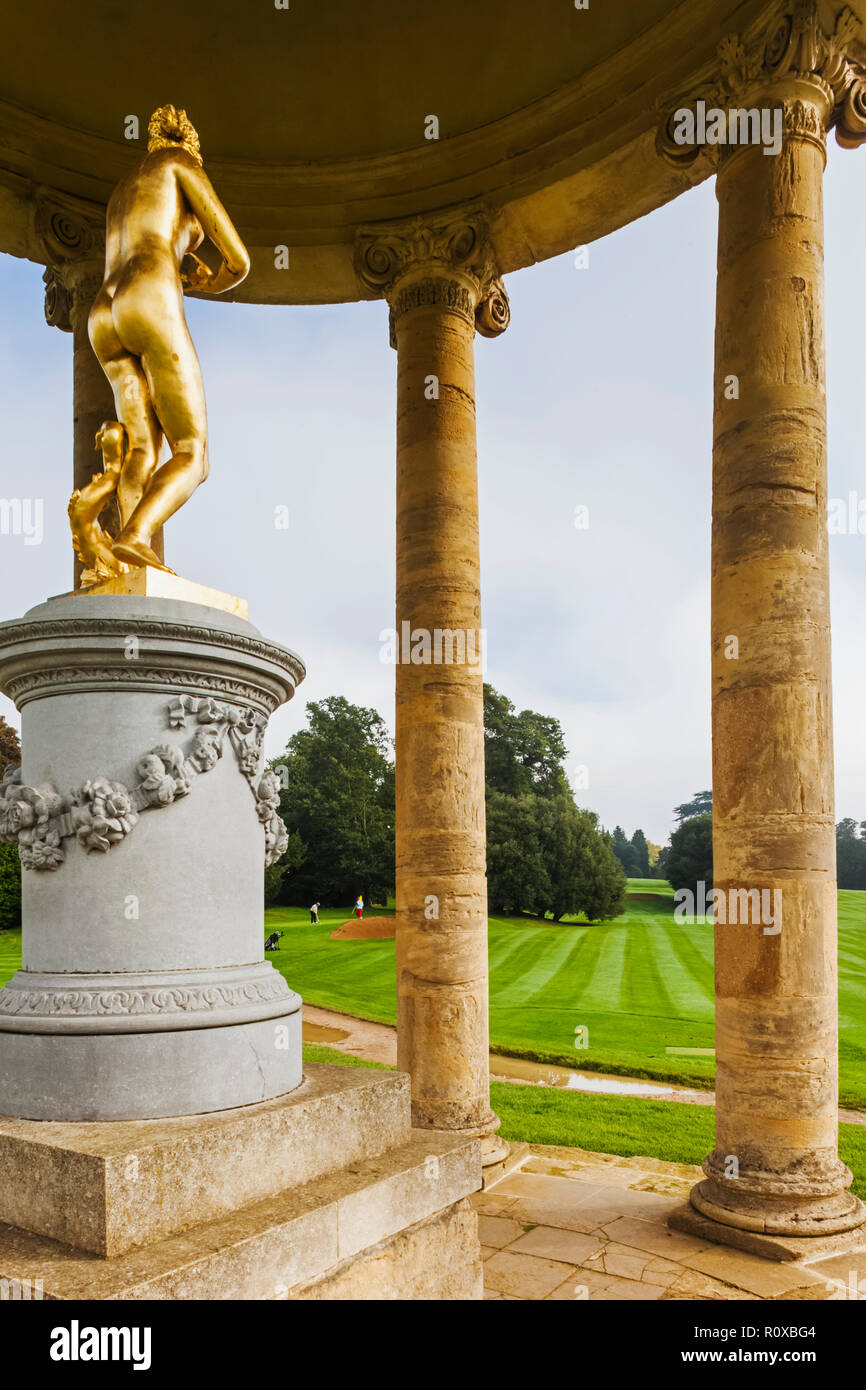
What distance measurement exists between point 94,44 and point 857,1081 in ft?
117

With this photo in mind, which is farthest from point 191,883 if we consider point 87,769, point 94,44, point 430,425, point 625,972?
point 625,972

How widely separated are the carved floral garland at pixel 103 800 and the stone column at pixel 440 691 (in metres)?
10.7

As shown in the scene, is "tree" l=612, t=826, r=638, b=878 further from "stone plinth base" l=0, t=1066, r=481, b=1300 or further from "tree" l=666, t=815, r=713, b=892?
"stone plinth base" l=0, t=1066, r=481, b=1300

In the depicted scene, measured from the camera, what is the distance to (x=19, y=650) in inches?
393

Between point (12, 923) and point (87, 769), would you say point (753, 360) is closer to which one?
point (87, 769)

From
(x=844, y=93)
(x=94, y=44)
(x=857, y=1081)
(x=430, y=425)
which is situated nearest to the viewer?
(x=844, y=93)

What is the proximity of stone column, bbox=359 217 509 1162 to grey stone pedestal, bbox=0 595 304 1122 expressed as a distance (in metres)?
9.73

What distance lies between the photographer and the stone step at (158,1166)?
25.6 feet

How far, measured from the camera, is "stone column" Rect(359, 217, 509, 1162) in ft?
65.4

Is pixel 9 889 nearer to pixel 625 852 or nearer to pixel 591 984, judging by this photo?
pixel 591 984
